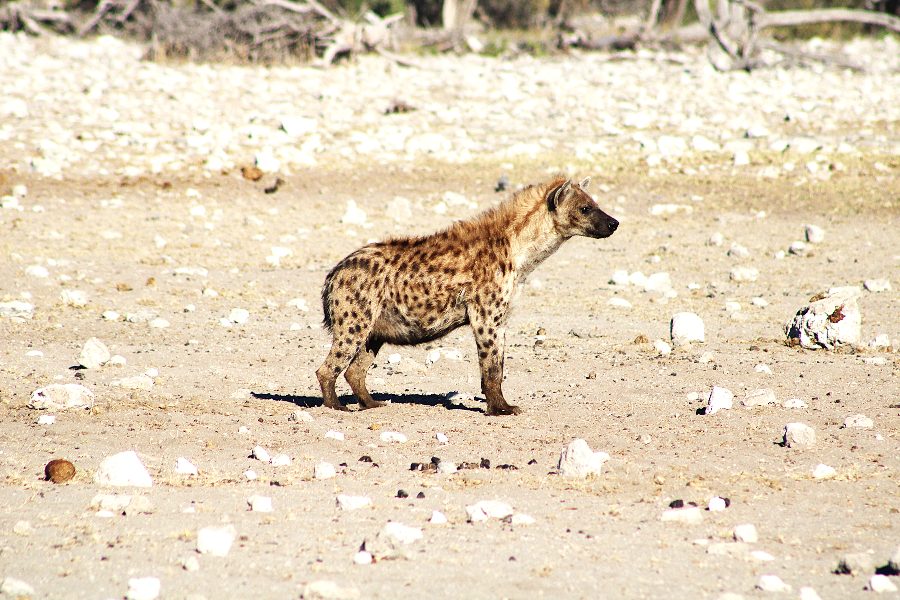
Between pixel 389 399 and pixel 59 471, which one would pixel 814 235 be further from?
pixel 59 471

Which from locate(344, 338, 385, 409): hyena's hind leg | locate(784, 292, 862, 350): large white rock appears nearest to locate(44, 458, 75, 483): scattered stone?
locate(344, 338, 385, 409): hyena's hind leg

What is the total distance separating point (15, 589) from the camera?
318 centimetres

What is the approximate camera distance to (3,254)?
31.7 feet

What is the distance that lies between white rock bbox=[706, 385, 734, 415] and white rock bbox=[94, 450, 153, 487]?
3087 millimetres

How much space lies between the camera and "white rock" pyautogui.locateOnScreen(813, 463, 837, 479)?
4.63 m

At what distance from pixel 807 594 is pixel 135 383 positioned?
426cm

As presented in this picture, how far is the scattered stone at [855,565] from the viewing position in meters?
3.51

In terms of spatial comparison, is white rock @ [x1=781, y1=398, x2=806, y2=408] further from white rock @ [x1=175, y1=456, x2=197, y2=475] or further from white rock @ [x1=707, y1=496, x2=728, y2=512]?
white rock @ [x1=175, y1=456, x2=197, y2=475]

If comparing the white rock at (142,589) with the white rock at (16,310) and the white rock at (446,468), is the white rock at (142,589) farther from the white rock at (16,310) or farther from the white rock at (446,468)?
the white rock at (16,310)

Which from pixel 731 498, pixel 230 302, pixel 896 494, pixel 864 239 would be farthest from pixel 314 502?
pixel 864 239

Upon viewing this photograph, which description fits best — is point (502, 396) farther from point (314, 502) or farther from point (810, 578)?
point (810, 578)

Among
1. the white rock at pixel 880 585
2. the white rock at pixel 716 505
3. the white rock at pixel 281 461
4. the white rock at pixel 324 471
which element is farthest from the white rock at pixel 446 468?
the white rock at pixel 880 585

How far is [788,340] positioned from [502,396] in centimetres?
269

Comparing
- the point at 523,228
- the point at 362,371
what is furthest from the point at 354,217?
the point at 362,371
